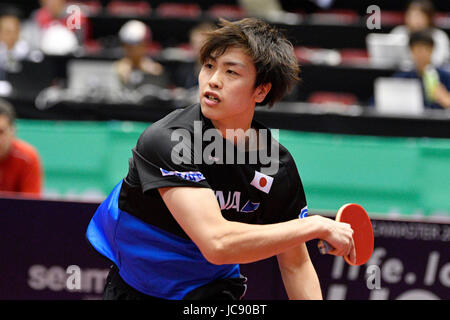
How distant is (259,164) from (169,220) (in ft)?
1.31

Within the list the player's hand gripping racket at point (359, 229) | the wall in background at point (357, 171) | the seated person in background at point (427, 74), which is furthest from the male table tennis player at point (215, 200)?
the seated person in background at point (427, 74)

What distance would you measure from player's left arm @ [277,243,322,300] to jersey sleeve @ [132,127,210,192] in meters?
0.53

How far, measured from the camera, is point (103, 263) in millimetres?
4496

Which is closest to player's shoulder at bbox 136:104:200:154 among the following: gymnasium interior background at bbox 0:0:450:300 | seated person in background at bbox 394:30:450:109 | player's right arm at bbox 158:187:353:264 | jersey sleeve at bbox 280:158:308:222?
player's right arm at bbox 158:187:353:264

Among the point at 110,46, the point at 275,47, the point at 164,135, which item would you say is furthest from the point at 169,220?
the point at 110,46

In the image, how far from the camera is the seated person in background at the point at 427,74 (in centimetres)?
774

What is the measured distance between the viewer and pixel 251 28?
2693mm

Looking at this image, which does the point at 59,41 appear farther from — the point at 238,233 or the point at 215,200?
the point at 238,233

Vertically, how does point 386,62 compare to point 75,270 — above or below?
above

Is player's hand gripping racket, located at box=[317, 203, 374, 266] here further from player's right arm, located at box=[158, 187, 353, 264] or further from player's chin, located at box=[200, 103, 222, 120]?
player's chin, located at box=[200, 103, 222, 120]

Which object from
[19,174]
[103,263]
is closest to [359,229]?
[103,263]

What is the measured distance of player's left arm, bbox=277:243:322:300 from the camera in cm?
286

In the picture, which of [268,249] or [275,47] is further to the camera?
[275,47]
